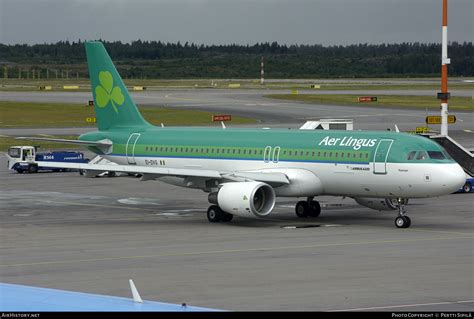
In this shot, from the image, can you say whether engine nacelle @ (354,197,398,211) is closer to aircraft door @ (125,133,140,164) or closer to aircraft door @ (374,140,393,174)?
aircraft door @ (374,140,393,174)

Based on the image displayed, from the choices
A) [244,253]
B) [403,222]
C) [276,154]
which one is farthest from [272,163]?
[244,253]

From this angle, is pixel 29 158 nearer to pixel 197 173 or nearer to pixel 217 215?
pixel 197 173

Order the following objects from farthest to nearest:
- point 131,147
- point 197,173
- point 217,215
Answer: point 131,147 < point 197,173 < point 217,215

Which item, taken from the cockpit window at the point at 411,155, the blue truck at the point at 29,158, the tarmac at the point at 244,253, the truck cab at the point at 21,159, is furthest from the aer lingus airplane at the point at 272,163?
the truck cab at the point at 21,159

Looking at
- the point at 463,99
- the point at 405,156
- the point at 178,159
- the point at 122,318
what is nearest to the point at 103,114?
the point at 178,159

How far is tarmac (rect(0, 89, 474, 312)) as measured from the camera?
2517cm

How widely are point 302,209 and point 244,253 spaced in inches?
448

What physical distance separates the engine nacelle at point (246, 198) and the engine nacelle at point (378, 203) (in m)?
4.15

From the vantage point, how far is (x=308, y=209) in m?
43.9

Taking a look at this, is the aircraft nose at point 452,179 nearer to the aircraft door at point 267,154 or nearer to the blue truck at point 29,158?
the aircraft door at point 267,154

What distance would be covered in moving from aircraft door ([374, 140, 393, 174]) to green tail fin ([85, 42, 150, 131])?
13274 millimetres

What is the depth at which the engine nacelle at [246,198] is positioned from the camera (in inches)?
1580

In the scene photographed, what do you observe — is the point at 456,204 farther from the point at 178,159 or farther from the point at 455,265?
the point at 455,265

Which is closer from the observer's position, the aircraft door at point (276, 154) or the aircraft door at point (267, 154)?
the aircraft door at point (276, 154)
